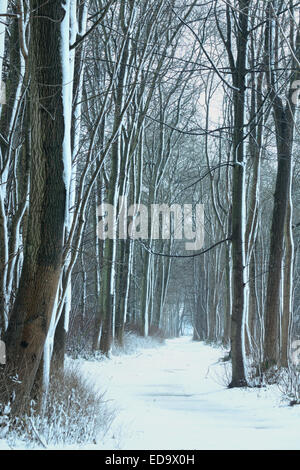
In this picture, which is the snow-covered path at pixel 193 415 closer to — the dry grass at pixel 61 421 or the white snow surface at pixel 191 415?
the white snow surface at pixel 191 415

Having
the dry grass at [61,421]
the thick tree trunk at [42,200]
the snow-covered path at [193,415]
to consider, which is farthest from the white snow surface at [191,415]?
the thick tree trunk at [42,200]

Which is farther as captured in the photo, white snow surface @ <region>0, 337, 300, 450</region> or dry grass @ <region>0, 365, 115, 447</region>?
white snow surface @ <region>0, 337, 300, 450</region>

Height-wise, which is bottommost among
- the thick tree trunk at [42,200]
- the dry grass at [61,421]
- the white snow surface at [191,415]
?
the white snow surface at [191,415]

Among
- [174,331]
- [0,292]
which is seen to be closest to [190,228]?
[0,292]

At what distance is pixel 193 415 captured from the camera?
530 cm

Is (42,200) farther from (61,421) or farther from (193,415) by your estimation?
(193,415)

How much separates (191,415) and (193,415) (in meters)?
0.02

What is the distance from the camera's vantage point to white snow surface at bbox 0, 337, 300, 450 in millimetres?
3850

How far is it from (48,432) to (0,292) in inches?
57.7

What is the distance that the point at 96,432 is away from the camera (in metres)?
3.87

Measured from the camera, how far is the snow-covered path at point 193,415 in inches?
153

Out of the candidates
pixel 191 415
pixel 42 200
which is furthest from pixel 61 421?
pixel 191 415

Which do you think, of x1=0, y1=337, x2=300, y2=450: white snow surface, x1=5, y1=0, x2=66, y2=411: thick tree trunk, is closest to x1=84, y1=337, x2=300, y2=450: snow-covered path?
x1=0, y1=337, x2=300, y2=450: white snow surface

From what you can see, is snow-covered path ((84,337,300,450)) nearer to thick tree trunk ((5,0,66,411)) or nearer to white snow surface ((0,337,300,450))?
white snow surface ((0,337,300,450))
